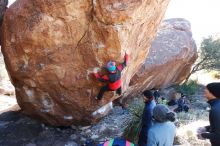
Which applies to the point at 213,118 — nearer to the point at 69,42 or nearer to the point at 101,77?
the point at 101,77

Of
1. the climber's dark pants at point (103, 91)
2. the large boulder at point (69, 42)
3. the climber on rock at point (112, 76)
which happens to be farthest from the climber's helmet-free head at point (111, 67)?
the climber's dark pants at point (103, 91)

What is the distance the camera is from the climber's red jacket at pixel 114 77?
888 cm

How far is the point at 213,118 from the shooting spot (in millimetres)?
5391

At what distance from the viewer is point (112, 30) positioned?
8492 mm

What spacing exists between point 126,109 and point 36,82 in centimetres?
404

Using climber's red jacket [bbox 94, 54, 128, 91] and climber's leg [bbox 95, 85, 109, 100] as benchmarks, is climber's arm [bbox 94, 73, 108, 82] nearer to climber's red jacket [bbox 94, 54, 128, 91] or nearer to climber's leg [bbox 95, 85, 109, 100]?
climber's red jacket [bbox 94, 54, 128, 91]

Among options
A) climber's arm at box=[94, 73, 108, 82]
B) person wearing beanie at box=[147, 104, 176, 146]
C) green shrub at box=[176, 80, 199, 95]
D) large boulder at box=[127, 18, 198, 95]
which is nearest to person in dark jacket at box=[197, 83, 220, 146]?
person wearing beanie at box=[147, 104, 176, 146]

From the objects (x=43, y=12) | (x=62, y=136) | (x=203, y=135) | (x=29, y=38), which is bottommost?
(x=62, y=136)

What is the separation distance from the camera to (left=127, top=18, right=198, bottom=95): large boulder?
15328 mm

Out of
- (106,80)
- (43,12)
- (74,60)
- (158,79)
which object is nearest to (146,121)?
(106,80)

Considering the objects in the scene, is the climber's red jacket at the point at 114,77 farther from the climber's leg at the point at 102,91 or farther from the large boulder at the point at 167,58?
the large boulder at the point at 167,58

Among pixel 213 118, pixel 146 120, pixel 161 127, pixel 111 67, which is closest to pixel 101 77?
pixel 111 67

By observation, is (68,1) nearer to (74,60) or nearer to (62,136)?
(74,60)

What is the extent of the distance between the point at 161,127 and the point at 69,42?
168 inches
